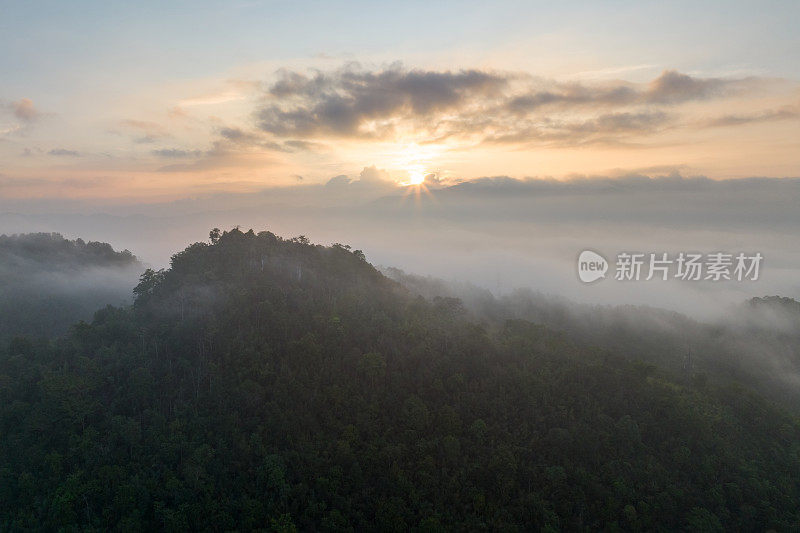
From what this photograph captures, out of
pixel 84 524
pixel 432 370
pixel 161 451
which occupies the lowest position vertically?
pixel 84 524

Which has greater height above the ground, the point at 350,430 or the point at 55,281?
the point at 55,281

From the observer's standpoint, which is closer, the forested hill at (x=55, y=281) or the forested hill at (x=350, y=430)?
the forested hill at (x=350, y=430)

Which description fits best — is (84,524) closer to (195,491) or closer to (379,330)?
(195,491)

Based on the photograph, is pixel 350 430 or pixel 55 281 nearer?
pixel 350 430

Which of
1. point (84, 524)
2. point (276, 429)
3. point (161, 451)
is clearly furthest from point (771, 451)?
point (84, 524)
